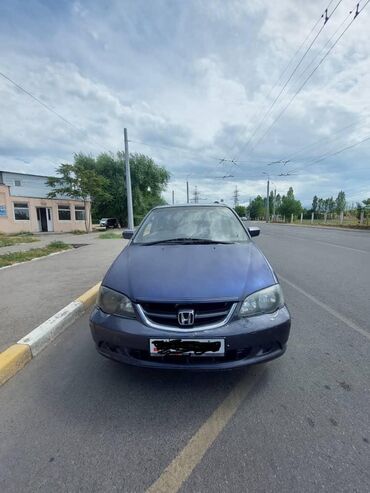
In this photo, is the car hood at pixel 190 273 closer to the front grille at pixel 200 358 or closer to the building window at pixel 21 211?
the front grille at pixel 200 358

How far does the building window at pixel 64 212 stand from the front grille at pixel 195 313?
2860 cm

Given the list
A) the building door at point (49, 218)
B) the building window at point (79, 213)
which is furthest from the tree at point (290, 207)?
the building door at point (49, 218)

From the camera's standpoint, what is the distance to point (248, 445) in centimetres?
183

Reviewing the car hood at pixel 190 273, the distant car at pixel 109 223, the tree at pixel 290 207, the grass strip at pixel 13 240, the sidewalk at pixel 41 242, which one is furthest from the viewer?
the tree at pixel 290 207

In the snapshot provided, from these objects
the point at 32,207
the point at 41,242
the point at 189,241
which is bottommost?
the point at 41,242

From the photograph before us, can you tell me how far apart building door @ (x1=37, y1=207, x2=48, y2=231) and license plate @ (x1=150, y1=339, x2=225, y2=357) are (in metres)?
27.5

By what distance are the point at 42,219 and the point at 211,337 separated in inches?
1106

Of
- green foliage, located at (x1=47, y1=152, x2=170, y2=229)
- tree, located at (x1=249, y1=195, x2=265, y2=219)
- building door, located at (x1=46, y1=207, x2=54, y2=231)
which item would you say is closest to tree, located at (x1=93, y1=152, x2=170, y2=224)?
green foliage, located at (x1=47, y1=152, x2=170, y2=229)

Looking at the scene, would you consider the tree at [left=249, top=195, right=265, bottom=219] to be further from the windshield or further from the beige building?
the windshield

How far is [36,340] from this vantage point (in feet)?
10.5

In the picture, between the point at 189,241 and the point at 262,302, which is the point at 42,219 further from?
the point at 262,302

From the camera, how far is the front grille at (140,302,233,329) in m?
2.15

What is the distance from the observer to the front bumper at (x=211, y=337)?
210cm

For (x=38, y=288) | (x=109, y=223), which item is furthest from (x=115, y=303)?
(x=109, y=223)
